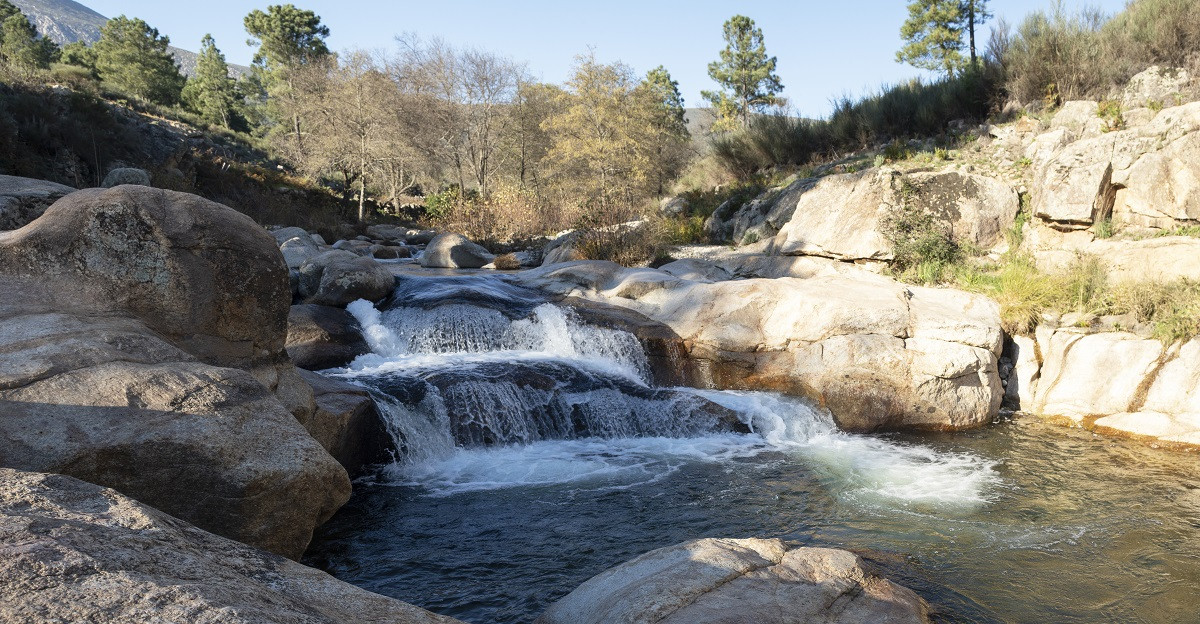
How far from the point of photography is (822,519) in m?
5.21

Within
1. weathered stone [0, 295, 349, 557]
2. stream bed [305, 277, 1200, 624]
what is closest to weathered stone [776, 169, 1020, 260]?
stream bed [305, 277, 1200, 624]

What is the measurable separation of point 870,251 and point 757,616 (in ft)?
28.7

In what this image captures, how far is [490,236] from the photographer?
54.1 ft

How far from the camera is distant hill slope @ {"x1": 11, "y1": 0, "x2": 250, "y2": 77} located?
556 ft

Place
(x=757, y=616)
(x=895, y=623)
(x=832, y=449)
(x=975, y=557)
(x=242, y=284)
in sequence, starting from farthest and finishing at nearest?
(x=832, y=449) → (x=242, y=284) → (x=975, y=557) → (x=895, y=623) → (x=757, y=616)

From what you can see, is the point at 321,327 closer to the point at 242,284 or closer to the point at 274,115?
the point at 242,284

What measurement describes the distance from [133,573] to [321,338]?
6.51 m

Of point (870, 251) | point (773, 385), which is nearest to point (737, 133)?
point (870, 251)

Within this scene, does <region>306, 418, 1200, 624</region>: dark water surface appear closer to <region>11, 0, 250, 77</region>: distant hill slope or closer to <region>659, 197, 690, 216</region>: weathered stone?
<region>659, 197, 690, 216</region>: weathered stone

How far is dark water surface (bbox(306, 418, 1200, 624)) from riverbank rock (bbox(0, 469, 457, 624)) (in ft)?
6.07

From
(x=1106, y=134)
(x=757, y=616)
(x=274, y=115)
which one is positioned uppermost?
(x=274, y=115)

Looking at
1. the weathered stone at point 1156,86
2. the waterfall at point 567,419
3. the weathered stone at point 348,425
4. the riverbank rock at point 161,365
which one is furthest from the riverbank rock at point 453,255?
the weathered stone at point 1156,86

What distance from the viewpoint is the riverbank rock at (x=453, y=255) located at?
12977 mm

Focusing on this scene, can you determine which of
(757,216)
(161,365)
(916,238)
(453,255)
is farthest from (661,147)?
(161,365)
